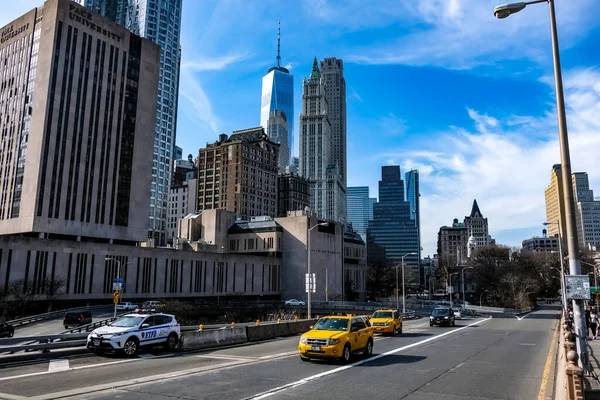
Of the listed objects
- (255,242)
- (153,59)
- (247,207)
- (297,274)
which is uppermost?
(153,59)

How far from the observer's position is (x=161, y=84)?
7515 inches

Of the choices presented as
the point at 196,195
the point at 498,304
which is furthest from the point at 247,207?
the point at 498,304

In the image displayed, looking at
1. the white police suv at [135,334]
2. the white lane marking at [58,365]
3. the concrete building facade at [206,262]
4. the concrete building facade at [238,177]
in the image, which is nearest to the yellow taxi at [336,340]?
the white police suv at [135,334]

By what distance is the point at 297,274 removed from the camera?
103062mm

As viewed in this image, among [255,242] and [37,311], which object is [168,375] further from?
[255,242]

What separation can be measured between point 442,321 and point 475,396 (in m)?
28.8

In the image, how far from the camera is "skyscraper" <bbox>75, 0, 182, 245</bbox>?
179 m

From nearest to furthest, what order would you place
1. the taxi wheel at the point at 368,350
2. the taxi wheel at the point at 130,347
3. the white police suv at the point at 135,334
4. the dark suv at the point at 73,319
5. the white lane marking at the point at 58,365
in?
the white lane marking at the point at 58,365 < the white police suv at the point at 135,334 < the taxi wheel at the point at 130,347 < the taxi wheel at the point at 368,350 < the dark suv at the point at 73,319

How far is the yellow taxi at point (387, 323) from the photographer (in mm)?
29375

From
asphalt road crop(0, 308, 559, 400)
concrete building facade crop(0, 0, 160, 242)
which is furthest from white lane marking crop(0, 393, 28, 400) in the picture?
concrete building facade crop(0, 0, 160, 242)

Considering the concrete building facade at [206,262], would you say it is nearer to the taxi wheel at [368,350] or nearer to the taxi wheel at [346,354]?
the taxi wheel at [368,350]

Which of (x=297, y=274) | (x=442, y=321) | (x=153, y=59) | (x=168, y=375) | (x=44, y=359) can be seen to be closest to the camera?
(x=168, y=375)

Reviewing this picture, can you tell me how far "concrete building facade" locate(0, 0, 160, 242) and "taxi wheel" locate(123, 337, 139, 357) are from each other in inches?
2600

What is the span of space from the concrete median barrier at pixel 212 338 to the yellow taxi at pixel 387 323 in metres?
9.52
